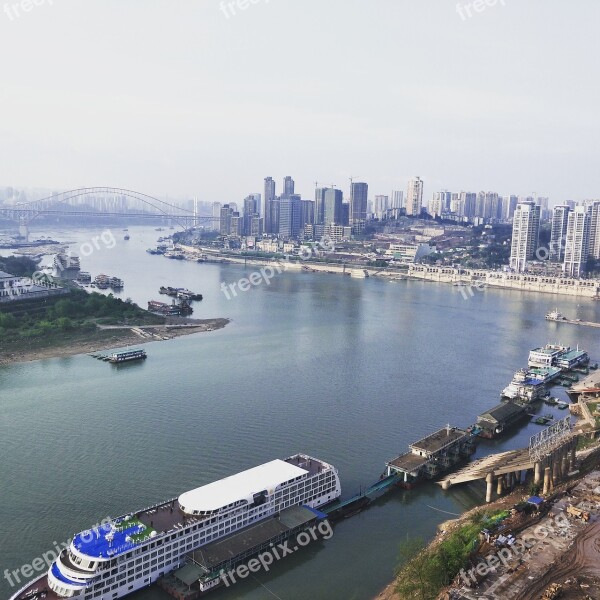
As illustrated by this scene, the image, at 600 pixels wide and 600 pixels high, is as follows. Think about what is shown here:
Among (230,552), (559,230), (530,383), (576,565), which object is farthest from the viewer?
(559,230)

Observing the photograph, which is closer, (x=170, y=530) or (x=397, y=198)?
(x=170, y=530)

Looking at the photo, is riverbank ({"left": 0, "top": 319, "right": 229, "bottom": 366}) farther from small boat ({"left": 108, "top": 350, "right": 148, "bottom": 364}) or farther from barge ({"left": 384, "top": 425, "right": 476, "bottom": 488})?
barge ({"left": 384, "top": 425, "right": 476, "bottom": 488})

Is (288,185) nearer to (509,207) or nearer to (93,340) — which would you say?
(509,207)

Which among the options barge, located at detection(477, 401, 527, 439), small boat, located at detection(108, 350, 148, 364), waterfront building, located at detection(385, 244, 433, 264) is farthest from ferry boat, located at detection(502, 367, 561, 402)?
waterfront building, located at detection(385, 244, 433, 264)

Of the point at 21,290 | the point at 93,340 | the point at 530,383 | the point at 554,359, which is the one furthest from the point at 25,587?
the point at 21,290

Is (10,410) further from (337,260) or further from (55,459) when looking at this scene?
(337,260)

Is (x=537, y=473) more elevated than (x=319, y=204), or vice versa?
(x=319, y=204)
